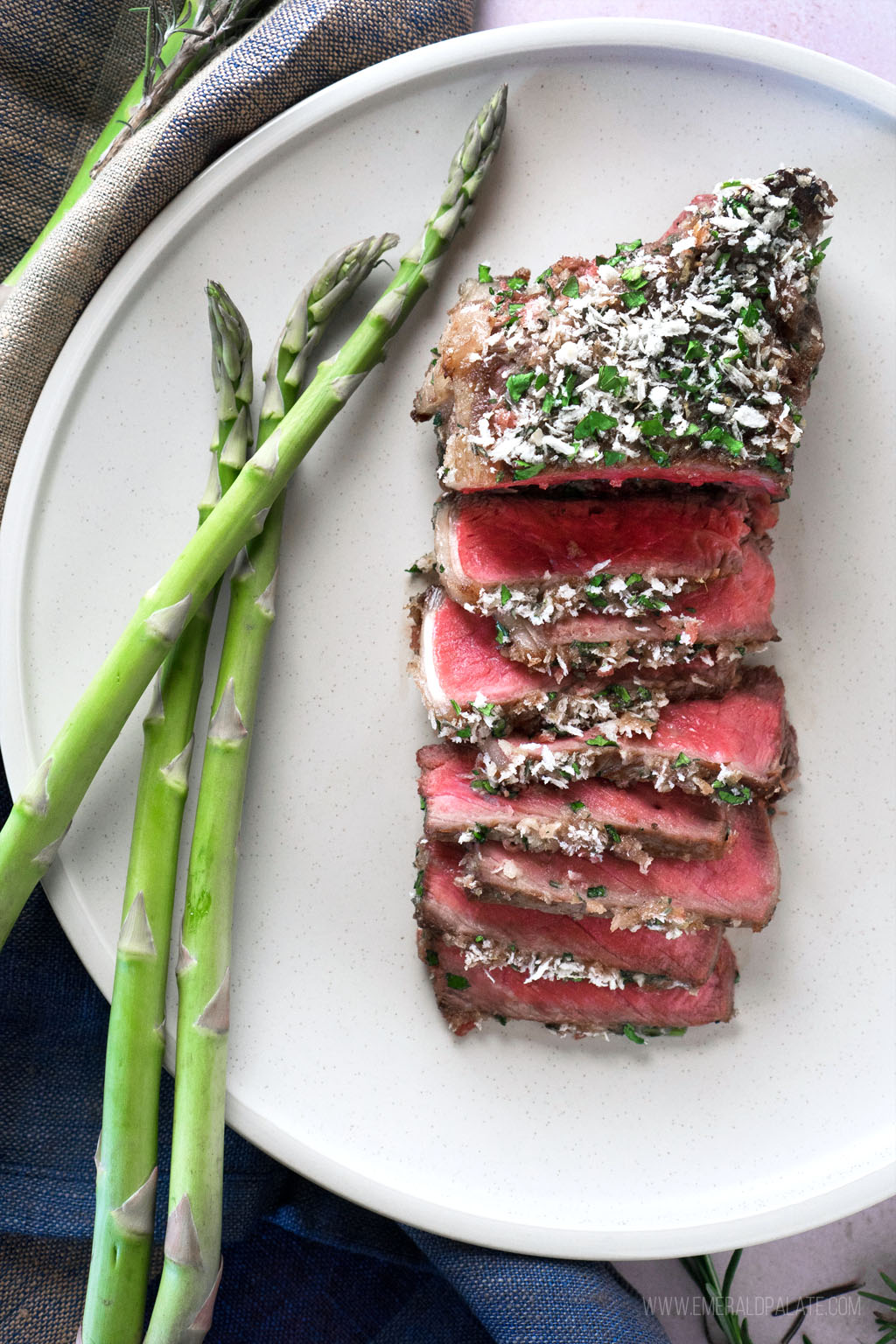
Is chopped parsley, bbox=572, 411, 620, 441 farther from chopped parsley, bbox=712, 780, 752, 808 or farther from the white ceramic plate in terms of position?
chopped parsley, bbox=712, 780, 752, 808

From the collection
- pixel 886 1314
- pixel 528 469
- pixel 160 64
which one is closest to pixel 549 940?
pixel 528 469

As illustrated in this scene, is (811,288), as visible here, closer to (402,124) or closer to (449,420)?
(449,420)

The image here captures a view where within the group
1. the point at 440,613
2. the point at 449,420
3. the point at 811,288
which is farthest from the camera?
the point at 440,613

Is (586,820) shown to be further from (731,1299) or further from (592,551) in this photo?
(731,1299)

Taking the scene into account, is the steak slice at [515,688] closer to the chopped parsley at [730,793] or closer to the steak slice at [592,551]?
the steak slice at [592,551]

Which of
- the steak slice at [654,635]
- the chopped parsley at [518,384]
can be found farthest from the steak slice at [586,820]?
the chopped parsley at [518,384]

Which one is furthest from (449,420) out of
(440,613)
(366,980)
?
(366,980)
